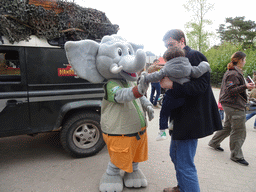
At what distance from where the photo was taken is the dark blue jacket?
190cm

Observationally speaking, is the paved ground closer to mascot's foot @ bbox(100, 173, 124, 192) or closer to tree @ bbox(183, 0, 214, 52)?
mascot's foot @ bbox(100, 173, 124, 192)

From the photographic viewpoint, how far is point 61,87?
10.8 ft

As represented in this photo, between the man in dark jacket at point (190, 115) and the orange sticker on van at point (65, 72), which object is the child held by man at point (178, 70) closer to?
the man in dark jacket at point (190, 115)

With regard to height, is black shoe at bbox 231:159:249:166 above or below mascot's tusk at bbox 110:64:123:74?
below

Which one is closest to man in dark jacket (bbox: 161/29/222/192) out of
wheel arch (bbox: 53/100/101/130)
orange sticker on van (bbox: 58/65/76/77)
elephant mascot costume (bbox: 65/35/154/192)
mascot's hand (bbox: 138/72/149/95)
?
mascot's hand (bbox: 138/72/149/95)

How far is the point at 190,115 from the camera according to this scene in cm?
200

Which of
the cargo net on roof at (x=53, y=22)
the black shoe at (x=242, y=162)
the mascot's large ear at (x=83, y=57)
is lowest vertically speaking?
the black shoe at (x=242, y=162)

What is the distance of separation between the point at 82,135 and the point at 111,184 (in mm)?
1175

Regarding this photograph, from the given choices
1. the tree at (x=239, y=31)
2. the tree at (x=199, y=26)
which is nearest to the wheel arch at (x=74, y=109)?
the tree at (x=199, y=26)

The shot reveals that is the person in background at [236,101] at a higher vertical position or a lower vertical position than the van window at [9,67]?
lower

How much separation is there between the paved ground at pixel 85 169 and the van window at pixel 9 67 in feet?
5.00

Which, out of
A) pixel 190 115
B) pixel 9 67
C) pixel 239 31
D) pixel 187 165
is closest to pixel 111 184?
pixel 187 165

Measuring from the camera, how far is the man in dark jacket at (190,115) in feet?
6.22

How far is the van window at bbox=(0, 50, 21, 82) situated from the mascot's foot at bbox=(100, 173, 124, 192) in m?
2.09
